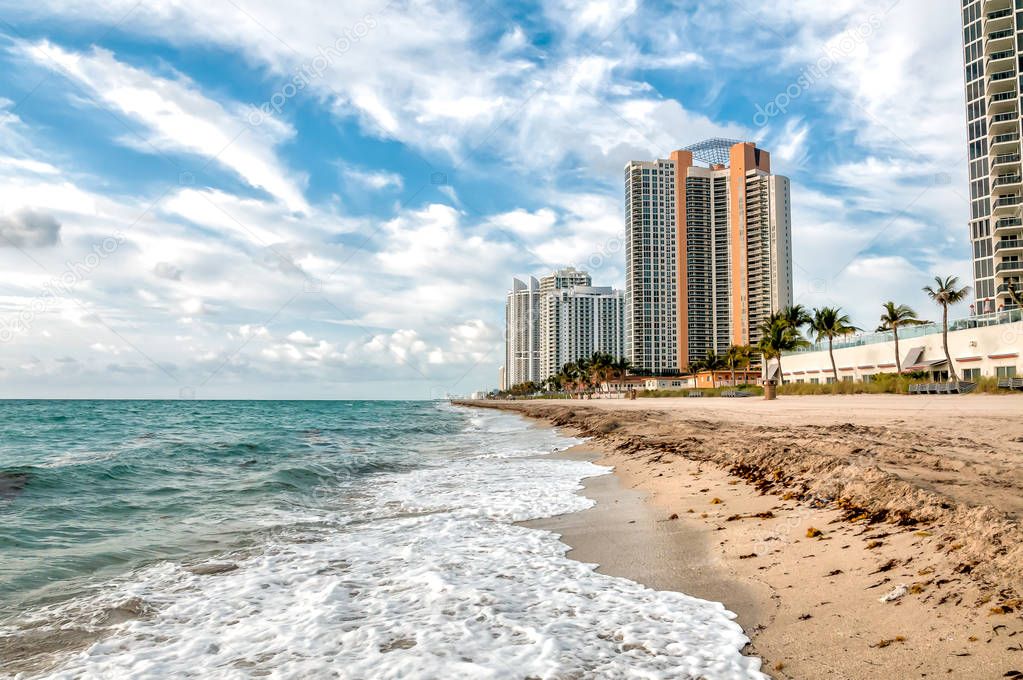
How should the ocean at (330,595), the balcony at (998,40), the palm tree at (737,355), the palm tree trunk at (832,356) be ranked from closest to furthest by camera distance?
the ocean at (330,595)
the palm tree trunk at (832,356)
the balcony at (998,40)
the palm tree at (737,355)

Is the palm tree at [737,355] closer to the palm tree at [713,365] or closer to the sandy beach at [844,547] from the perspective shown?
the palm tree at [713,365]

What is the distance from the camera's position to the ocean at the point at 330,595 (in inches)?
177

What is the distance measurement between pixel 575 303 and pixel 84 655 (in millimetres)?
194968

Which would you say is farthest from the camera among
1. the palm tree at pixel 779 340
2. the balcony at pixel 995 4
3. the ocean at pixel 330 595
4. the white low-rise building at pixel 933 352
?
the balcony at pixel 995 4

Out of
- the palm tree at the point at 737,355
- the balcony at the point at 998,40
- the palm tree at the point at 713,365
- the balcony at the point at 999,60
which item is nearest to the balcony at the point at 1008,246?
the balcony at the point at 999,60

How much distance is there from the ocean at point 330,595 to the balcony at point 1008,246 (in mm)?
82322

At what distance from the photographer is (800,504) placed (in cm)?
789

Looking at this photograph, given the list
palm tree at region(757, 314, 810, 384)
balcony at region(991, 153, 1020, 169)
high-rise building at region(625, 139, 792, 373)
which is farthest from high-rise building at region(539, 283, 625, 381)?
balcony at region(991, 153, 1020, 169)

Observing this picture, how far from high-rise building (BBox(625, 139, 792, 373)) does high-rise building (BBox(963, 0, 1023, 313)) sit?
62495 mm

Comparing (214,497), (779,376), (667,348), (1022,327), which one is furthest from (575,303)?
(214,497)

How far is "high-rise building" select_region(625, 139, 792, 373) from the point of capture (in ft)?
464

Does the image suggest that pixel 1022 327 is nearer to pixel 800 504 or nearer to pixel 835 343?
pixel 835 343

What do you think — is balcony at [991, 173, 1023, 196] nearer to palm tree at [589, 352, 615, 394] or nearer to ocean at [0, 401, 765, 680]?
palm tree at [589, 352, 615, 394]

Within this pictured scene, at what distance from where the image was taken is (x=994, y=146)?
236ft
